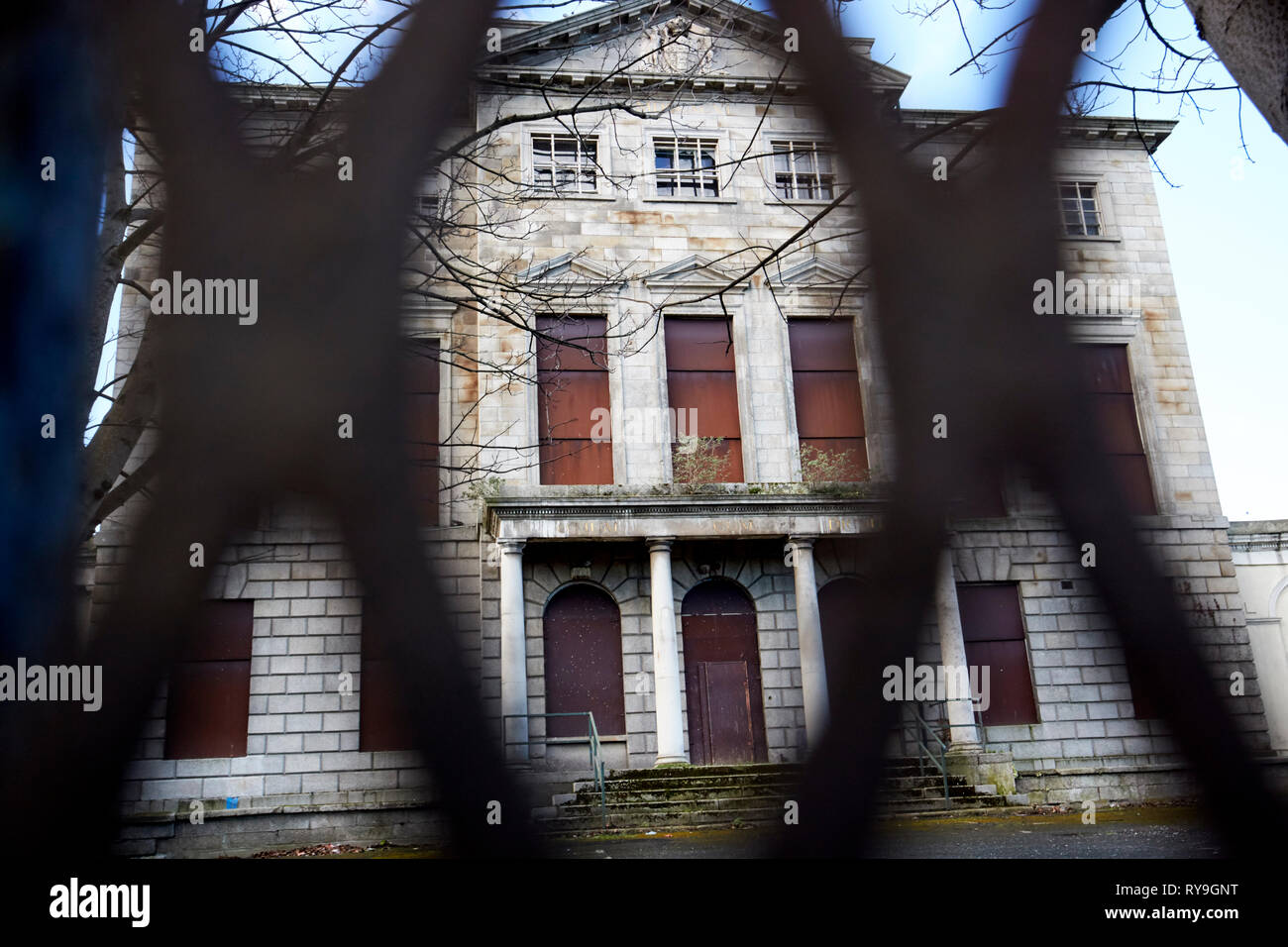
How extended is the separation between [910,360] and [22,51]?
930 millimetres

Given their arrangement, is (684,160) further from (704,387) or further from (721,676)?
(721,676)

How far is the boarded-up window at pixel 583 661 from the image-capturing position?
60.6 feet

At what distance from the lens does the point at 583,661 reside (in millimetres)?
18844

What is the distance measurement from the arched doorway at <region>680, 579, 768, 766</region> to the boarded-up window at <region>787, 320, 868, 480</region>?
3731 millimetres

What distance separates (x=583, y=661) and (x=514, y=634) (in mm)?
1836

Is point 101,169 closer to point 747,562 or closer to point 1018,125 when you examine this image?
point 1018,125

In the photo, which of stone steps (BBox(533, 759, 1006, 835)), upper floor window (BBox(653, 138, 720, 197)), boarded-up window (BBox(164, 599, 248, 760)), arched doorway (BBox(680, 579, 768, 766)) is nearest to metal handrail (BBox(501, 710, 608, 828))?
stone steps (BBox(533, 759, 1006, 835))

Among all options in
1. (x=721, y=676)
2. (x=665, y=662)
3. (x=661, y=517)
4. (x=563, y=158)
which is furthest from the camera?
(x=563, y=158)

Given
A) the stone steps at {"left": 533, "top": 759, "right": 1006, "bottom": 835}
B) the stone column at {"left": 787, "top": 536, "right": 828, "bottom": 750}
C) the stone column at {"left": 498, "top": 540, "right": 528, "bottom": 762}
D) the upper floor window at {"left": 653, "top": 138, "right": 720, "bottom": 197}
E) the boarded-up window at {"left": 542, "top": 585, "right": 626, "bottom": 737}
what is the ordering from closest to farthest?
the stone steps at {"left": 533, "top": 759, "right": 1006, "bottom": 835}, the stone column at {"left": 498, "top": 540, "right": 528, "bottom": 762}, the stone column at {"left": 787, "top": 536, "right": 828, "bottom": 750}, the boarded-up window at {"left": 542, "top": 585, "right": 626, "bottom": 737}, the upper floor window at {"left": 653, "top": 138, "right": 720, "bottom": 197}

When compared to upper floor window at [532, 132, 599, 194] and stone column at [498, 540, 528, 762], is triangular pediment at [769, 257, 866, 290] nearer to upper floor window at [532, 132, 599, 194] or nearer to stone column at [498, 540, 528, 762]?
upper floor window at [532, 132, 599, 194]

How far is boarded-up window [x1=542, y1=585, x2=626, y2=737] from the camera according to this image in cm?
1848

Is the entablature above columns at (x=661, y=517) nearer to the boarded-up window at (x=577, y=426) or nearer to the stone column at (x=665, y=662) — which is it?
the stone column at (x=665, y=662)

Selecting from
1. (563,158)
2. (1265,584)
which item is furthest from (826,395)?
(1265,584)

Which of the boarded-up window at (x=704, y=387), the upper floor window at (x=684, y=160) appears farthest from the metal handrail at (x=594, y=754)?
the upper floor window at (x=684, y=160)
